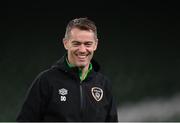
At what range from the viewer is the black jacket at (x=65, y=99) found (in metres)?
2.23

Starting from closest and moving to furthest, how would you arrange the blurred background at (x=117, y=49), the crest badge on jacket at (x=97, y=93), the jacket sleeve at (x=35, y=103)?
the jacket sleeve at (x=35, y=103), the crest badge on jacket at (x=97, y=93), the blurred background at (x=117, y=49)

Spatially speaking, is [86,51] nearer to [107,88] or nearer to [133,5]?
[107,88]

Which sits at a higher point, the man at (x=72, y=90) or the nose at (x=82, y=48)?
the nose at (x=82, y=48)

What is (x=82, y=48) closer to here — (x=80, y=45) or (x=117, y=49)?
(x=80, y=45)

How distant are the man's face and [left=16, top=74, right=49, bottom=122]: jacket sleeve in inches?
7.9

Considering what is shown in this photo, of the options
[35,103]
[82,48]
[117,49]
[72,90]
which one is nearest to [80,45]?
[82,48]

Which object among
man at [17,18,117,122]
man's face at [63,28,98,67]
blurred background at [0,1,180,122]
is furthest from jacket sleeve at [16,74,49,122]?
blurred background at [0,1,180,122]

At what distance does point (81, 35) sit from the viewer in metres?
2.25

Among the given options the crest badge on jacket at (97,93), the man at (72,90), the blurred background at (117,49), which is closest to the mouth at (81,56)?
the man at (72,90)

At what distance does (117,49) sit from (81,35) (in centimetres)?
348

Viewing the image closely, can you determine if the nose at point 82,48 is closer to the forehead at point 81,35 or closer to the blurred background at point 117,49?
the forehead at point 81,35

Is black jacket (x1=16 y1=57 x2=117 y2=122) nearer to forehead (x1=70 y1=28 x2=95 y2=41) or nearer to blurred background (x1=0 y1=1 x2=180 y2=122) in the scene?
forehead (x1=70 y1=28 x2=95 y2=41)

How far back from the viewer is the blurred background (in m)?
5.43

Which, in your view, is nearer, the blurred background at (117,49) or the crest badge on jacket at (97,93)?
the crest badge on jacket at (97,93)
